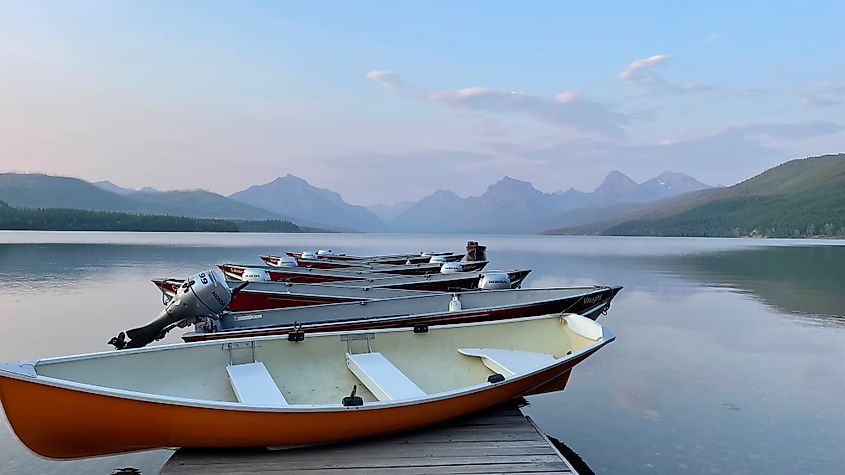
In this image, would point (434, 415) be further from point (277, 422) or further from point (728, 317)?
point (728, 317)

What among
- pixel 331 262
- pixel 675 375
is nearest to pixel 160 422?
pixel 675 375

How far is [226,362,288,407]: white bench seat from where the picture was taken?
5750mm

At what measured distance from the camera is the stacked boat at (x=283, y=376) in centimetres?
500

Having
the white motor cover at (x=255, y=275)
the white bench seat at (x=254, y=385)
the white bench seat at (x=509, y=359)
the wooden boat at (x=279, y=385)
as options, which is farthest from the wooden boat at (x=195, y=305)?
the white motor cover at (x=255, y=275)

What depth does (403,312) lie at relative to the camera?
1181 centimetres

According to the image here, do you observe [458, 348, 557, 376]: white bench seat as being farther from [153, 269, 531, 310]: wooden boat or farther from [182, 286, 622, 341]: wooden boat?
[153, 269, 531, 310]: wooden boat

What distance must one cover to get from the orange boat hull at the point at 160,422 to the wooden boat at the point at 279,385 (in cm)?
1

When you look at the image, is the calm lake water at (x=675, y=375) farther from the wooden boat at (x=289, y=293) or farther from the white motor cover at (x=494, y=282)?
the wooden boat at (x=289, y=293)

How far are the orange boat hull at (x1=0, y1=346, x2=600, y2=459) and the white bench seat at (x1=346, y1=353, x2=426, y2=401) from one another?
15.7 inches

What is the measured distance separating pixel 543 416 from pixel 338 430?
4388 mm

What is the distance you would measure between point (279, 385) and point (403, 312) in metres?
5.13

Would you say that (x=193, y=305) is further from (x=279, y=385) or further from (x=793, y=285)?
(x=793, y=285)

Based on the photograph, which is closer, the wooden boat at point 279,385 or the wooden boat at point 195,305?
the wooden boat at point 279,385

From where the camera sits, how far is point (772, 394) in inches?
405
